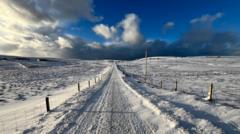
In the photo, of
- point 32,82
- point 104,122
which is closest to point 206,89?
point 104,122

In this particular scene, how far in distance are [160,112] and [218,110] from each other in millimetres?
3327

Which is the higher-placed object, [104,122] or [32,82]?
[104,122]

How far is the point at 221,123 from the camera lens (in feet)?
23.7

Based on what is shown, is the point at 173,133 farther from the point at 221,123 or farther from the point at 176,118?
the point at 221,123

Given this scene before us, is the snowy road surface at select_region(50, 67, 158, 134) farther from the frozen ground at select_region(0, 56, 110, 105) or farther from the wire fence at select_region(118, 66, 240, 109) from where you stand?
the frozen ground at select_region(0, 56, 110, 105)

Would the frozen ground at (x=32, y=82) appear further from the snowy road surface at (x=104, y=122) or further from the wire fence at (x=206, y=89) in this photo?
the wire fence at (x=206, y=89)

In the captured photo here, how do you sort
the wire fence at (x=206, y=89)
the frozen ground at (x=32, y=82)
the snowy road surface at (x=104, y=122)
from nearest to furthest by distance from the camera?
the snowy road surface at (x=104, y=122) → the wire fence at (x=206, y=89) → the frozen ground at (x=32, y=82)

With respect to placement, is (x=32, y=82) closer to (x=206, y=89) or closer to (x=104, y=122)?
(x=104, y=122)

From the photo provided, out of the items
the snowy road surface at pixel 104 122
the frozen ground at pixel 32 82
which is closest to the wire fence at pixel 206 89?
the snowy road surface at pixel 104 122

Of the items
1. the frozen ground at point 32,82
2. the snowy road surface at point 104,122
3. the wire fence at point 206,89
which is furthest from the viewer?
the frozen ground at point 32,82

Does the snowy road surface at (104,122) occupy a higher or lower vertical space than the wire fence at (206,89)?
higher

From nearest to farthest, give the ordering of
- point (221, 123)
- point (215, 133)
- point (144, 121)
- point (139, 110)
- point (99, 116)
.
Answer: point (215, 133) < point (221, 123) < point (144, 121) < point (99, 116) < point (139, 110)

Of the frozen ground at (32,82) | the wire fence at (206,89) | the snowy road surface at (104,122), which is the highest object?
the snowy road surface at (104,122)

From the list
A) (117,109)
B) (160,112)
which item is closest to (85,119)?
(117,109)
